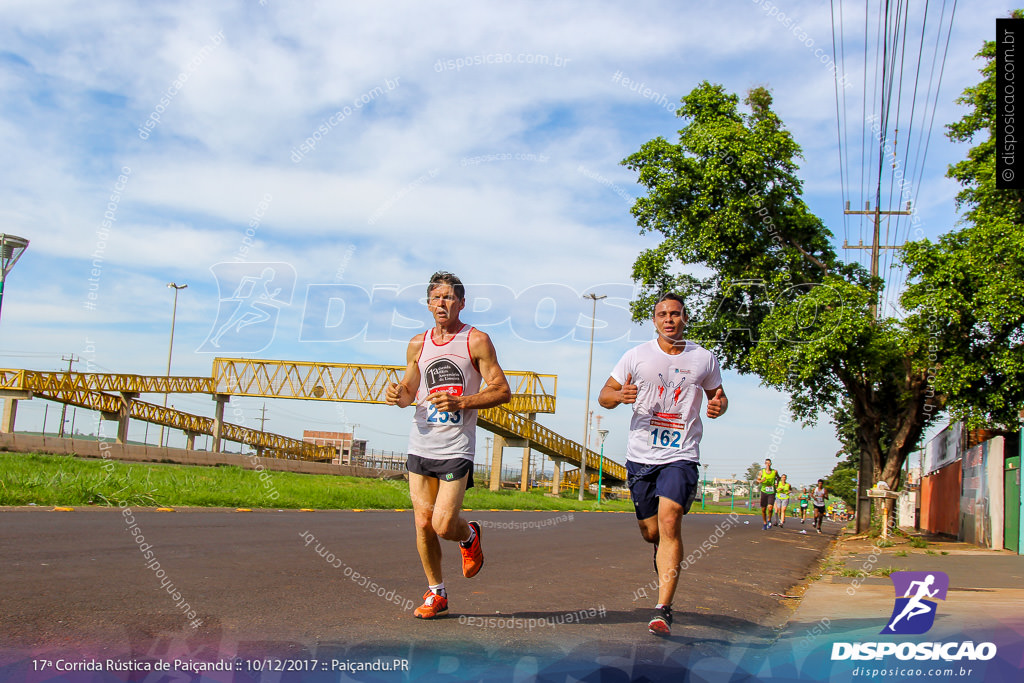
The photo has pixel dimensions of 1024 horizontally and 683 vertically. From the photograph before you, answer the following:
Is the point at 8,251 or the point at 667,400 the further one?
the point at 8,251

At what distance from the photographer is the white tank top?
5.23 metres

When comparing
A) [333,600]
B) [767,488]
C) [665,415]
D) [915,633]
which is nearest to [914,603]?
[915,633]

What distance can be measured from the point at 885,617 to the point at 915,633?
2.54 feet

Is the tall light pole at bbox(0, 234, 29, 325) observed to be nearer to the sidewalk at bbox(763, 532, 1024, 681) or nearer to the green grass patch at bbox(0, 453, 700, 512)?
the green grass patch at bbox(0, 453, 700, 512)

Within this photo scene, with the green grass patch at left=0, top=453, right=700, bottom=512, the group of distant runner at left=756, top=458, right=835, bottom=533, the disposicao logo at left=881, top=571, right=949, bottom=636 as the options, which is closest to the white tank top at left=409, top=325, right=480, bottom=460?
the disposicao logo at left=881, top=571, right=949, bottom=636

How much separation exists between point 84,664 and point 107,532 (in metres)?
5.25

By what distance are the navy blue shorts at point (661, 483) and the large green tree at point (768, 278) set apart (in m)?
12.5

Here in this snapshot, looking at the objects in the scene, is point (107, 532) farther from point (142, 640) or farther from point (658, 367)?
point (658, 367)

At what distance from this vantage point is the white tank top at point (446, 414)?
5234 millimetres

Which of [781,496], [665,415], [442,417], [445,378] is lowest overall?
[781,496]

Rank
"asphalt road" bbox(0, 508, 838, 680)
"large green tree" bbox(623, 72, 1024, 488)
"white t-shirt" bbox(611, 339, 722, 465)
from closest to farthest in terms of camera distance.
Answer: "asphalt road" bbox(0, 508, 838, 680), "white t-shirt" bbox(611, 339, 722, 465), "large green tree" bbox(623, 72, 1024, 488)

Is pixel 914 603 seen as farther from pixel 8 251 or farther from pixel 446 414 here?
pixel 8 251

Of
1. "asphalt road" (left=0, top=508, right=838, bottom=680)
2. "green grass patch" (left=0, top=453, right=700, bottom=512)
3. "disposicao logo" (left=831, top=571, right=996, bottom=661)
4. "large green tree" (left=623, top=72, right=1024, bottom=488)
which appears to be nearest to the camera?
"asphalt road" (left=0, top=508, right=838, bottom=680)

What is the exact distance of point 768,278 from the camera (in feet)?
63.5
